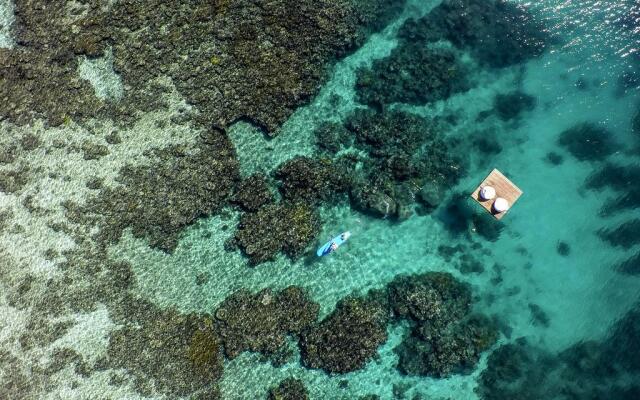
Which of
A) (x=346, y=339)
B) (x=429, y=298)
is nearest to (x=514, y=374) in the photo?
(x=429, y=298)

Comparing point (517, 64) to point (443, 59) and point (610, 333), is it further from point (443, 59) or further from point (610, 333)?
point (610, 333)

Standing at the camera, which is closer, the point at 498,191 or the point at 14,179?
the point at 498,191

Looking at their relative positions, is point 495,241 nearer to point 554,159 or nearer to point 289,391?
point 554,159

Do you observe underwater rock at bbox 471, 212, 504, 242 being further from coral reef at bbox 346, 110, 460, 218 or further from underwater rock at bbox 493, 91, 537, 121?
underwater rock at bbox 493, 91, 537, 121

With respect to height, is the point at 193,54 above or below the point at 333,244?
above

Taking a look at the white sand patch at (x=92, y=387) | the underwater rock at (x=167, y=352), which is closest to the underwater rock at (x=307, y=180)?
the underwater rock at (x=167, y=352)

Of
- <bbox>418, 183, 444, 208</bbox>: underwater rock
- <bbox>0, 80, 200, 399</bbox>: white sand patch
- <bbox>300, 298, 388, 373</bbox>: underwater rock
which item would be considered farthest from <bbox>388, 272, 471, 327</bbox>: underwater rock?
<bbox>0, 80, 200, 399</bbox>: white sand patch
